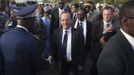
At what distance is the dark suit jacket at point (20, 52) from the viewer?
461 cm

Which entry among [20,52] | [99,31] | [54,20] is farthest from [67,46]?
[54,20]

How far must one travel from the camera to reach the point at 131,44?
3568 mm

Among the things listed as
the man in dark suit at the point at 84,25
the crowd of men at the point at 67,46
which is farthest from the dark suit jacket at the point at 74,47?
the man in dark suit at the point at 84,25

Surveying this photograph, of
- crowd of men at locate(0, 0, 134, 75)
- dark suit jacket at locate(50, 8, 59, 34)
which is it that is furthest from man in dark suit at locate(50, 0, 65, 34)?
crowd of men at locate(0, 0, 134, 75)

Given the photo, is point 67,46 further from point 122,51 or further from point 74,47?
point 122,51

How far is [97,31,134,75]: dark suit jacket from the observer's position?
135 inches

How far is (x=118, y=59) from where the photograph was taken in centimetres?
344

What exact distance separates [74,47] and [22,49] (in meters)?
2.16

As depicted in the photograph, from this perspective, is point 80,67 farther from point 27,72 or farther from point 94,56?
point 27,72

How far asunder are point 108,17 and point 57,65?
148 centimetres

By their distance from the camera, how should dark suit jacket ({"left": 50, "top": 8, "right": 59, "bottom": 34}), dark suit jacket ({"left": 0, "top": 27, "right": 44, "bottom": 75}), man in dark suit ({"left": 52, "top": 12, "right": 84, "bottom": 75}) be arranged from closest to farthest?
1. dark suit jacket ({"left": 0, "top": 27, "right": 44, "bottom": 75})
2. man in dark suit ({"left": 52, "top": 12, "right": 84, "bottom": 75})
3. dark suit jacket ({"left": 50, "top": 8, "right": 59, "bottom": 34})

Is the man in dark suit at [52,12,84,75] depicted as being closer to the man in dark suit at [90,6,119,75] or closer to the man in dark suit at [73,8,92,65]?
the man in dark suit at [90,6,119,75]

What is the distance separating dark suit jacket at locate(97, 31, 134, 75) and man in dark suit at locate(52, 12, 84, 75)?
9.88 feet

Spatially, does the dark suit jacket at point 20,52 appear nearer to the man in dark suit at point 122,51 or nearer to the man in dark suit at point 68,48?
the man in dark suit at point 122,51
